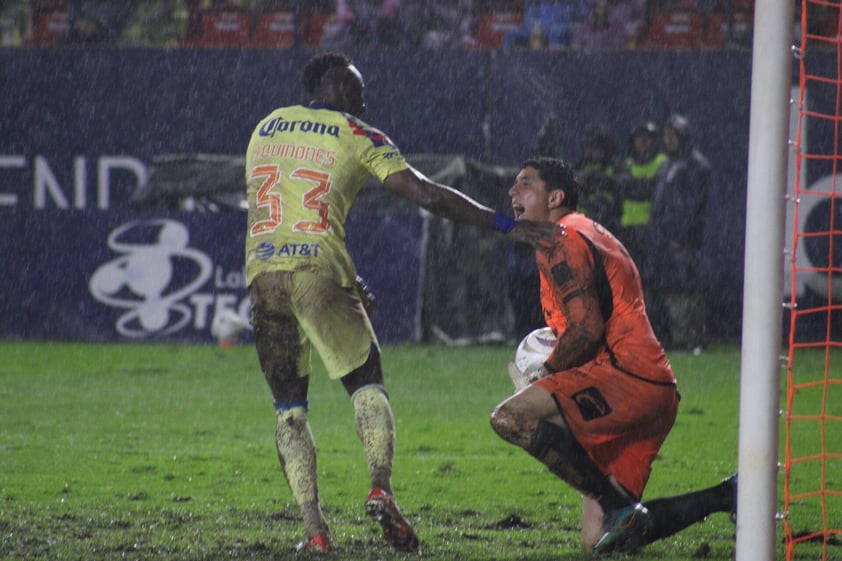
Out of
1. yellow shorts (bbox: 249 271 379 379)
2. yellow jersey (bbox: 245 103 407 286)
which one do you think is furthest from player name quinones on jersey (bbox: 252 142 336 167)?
yellow shorts (bbox: 249 271 379 379)

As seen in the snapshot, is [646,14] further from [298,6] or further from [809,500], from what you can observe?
[809,500]

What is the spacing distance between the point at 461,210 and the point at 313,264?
619mm

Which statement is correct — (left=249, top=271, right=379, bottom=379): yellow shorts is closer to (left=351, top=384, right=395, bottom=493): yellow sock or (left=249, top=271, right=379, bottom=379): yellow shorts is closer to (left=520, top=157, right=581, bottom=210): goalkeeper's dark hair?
(left=351, top=384, right=395, bottom=493): yellow sock

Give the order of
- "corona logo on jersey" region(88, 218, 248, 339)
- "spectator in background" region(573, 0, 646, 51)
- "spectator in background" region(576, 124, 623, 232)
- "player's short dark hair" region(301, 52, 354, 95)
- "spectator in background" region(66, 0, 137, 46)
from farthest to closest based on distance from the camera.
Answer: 1. "spectator in background" region(573, 0, 646, 51)
2. "spectator in background" region(66, 0, 137, 46)
3. "corona logo on jersey" region(88, 218, 248, 339)
4. "spectator in background" region(576, 124, 623, 232)
5. "player's short dark hair" region(301, 52, 354, 95)

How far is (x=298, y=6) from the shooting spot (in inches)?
622

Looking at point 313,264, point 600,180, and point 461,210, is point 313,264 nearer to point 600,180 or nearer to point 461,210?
point 461,210

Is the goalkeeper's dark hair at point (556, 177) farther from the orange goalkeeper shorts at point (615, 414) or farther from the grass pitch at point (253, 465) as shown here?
the grass pitch at point (253, 465)

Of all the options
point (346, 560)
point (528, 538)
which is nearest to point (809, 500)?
point (528, 538)

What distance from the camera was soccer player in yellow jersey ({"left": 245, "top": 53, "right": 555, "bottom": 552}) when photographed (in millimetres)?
4977

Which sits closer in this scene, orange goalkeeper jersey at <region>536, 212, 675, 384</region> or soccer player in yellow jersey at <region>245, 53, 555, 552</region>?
orange goalkeeper jersey at <region>536, 212, 675, 384</region>

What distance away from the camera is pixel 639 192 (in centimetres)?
1296

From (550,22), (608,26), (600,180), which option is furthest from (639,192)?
(550,22)

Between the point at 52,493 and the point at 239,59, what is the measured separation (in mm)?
8460

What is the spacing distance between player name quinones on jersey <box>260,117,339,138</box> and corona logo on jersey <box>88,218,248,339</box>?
7.98 metres
